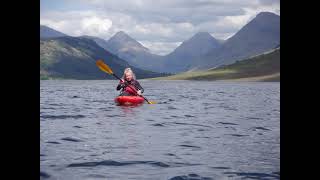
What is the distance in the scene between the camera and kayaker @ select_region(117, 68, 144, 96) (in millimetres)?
28938

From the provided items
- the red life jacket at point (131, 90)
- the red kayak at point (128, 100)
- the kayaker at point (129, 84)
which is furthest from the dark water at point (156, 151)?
the red life jacket at point (131, 90)

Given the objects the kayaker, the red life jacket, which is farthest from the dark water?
the red life jacket

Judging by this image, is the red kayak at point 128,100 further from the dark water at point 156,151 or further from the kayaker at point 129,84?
the dark water at point 156,151

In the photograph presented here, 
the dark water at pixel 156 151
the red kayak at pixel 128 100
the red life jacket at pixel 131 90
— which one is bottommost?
the dark water at pixel 156 151

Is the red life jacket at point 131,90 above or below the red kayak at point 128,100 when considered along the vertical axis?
above

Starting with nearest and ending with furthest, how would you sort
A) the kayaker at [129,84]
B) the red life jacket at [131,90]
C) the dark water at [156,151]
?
the dark water at [156,151]
the kayaker at [129,84]
the red life jacket at [131,90]

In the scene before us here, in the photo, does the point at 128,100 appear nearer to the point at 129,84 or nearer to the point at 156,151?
the point at 129,84

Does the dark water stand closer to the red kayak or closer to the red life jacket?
the red kayak

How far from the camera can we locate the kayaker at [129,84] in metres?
28.9

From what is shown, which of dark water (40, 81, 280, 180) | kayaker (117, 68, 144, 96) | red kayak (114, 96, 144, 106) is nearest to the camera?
dark water (40, 81, 280, 180)

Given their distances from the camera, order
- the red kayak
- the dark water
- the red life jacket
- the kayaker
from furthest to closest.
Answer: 1. the red life jacket
2. the red kayak
3. the kayaker
4. the dark water
